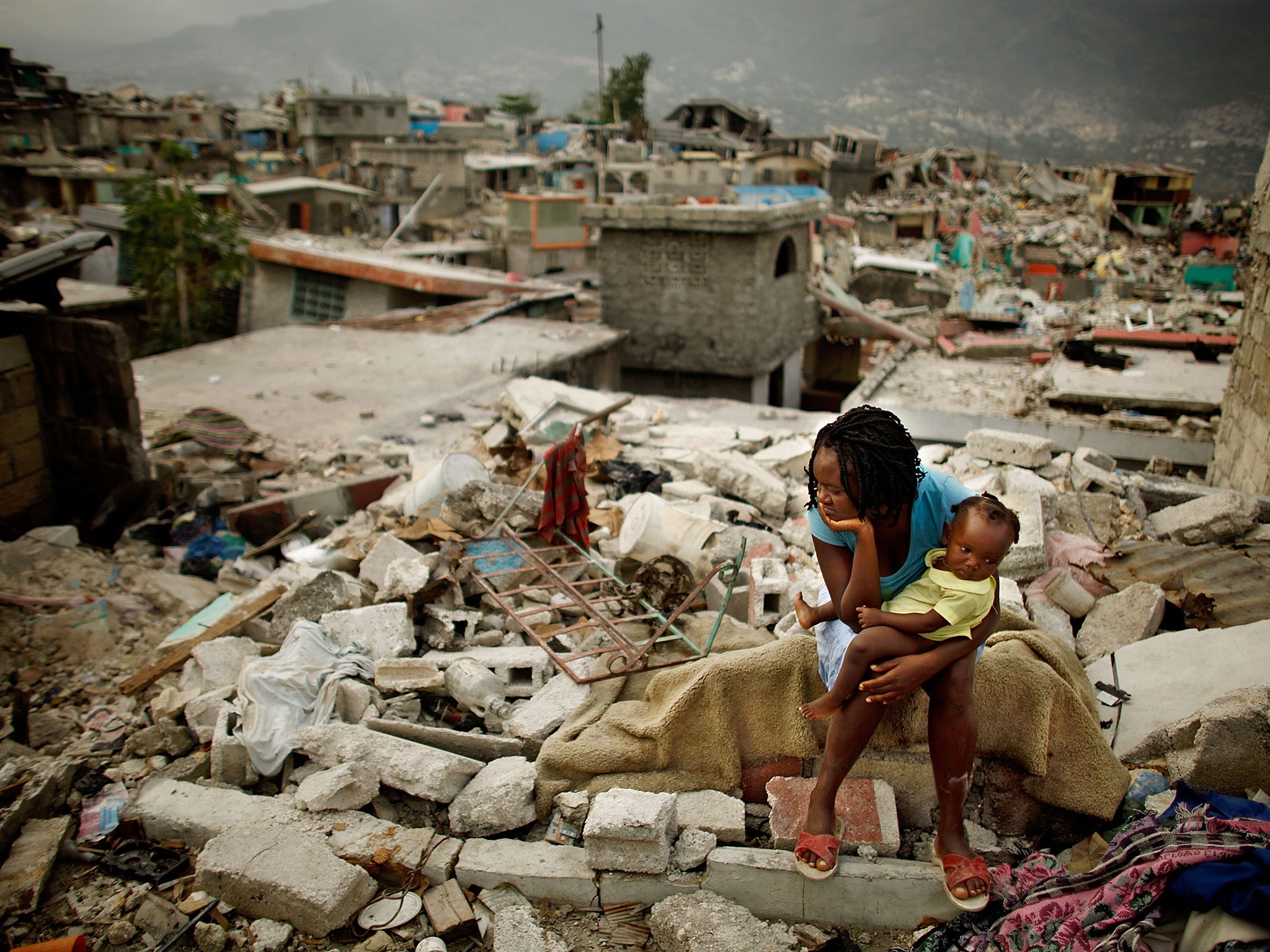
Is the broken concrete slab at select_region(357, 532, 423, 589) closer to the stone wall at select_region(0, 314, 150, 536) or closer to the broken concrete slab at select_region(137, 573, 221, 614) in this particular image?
the broken concrete slab at select_region(137, 573, 221, 614)

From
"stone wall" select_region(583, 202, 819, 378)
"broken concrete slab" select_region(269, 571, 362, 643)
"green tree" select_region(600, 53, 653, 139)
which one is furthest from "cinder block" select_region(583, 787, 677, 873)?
"green tree" select_region(600, 53, 653, 139)

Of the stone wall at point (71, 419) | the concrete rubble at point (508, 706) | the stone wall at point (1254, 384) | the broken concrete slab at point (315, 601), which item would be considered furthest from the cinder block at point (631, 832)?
the stone wall at point (71, 419)

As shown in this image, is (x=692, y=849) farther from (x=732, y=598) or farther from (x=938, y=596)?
(x=732, y=598)

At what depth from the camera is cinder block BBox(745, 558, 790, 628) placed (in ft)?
12.9

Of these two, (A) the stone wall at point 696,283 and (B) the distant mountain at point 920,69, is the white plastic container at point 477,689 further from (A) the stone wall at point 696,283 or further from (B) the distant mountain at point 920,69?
(A) the stone wall at point 696,283

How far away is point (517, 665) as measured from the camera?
3754mm

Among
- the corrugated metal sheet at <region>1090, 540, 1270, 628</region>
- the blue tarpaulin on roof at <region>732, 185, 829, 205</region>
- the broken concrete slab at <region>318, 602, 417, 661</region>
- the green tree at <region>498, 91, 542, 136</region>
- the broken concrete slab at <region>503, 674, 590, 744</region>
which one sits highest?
the green tree at <region>498, 91, 542, 136</region>

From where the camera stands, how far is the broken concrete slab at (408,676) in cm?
361

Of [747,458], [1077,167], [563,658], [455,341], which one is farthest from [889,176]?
[563,658]

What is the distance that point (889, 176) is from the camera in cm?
4053

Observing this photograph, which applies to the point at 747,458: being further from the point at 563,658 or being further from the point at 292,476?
Result: the point at 292,476

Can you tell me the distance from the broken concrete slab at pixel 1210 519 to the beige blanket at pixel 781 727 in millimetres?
2056

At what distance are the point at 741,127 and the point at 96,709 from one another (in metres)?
52.1

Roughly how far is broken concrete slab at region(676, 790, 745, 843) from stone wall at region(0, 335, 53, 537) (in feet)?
17.6
